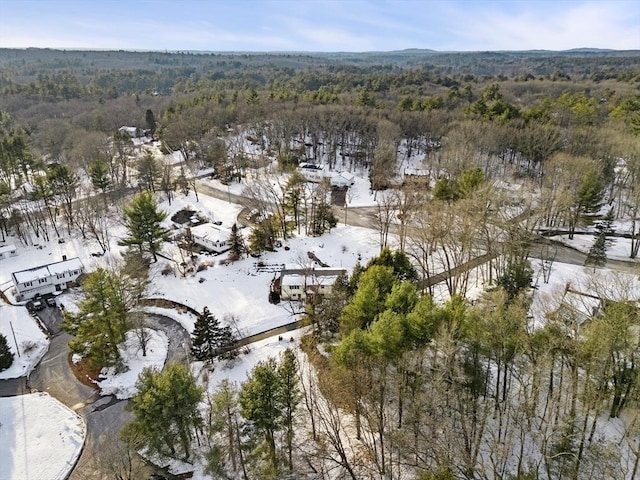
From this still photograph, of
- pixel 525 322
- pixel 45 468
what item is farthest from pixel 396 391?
pixel 45 468

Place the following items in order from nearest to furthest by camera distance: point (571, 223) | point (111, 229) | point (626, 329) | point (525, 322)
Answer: point (626, 329), point (525, 322), point (571, 223), point (111, 229)

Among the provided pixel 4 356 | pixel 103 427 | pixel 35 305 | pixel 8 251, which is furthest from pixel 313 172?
pixel 103 427

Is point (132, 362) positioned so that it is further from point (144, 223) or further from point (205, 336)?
point (144, 223)

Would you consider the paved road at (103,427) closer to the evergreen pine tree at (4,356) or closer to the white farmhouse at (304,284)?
the evergreen pine tree at (4,356)

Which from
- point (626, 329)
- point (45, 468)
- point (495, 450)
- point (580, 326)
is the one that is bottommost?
point (45, 468)

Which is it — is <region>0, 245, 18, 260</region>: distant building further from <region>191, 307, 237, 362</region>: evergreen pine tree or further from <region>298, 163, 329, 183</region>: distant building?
<region>298, 163, 329, 183</region>: distant building

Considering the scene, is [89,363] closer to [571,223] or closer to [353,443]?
[353,443]
